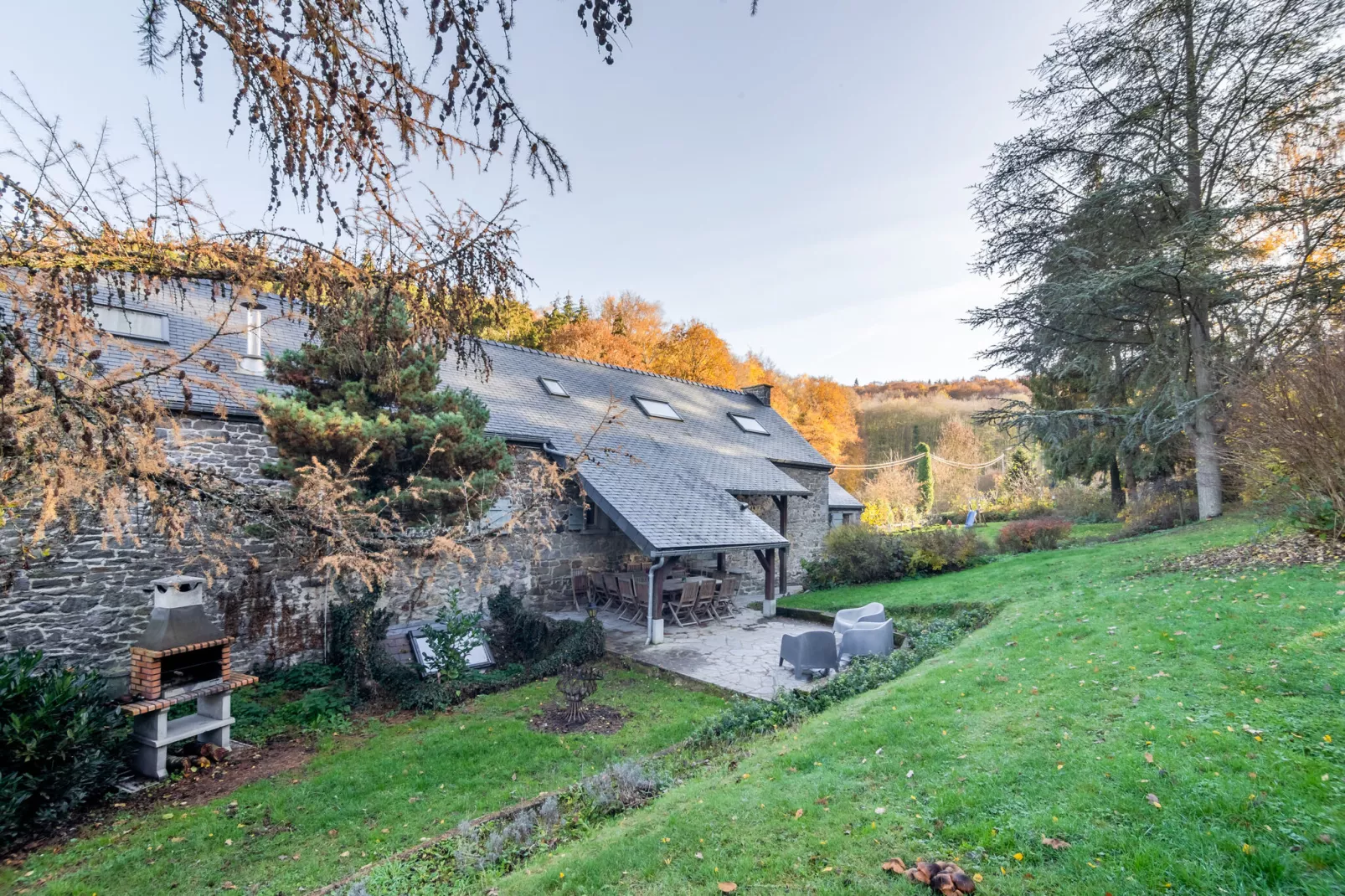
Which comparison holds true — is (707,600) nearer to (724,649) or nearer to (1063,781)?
(724,649)

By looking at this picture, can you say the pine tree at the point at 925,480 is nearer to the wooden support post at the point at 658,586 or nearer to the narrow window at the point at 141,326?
the wooden support post at the point at 658,586

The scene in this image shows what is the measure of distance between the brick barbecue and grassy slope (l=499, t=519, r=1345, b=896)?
14.1 ft

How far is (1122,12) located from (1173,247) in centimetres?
648

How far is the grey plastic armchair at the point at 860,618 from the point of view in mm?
8484

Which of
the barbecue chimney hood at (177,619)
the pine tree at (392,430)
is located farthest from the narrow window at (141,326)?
the barbecue chimney hood at (177,619)

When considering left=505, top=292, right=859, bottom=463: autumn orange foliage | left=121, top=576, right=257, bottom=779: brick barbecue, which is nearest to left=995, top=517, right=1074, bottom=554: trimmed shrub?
left=505, top=292, right=859, bottom=463: autumn orange foliage

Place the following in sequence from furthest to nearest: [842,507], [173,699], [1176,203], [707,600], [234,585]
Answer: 1. [842,507]
2. [1176,203]
3. [707,600]
4. [234,585]
5. [173,699]

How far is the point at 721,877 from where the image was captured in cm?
308

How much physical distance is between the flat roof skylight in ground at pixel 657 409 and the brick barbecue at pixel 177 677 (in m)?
10.3

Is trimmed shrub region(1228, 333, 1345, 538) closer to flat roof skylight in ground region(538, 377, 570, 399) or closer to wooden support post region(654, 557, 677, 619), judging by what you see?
wooden support post region(654, 557, 677, 619)

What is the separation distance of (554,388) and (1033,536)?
13.0 m

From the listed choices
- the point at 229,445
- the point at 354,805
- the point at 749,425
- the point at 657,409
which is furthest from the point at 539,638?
the point at 749,425

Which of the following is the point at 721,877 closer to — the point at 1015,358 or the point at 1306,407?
the point at 1306,407

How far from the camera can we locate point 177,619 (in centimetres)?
588
